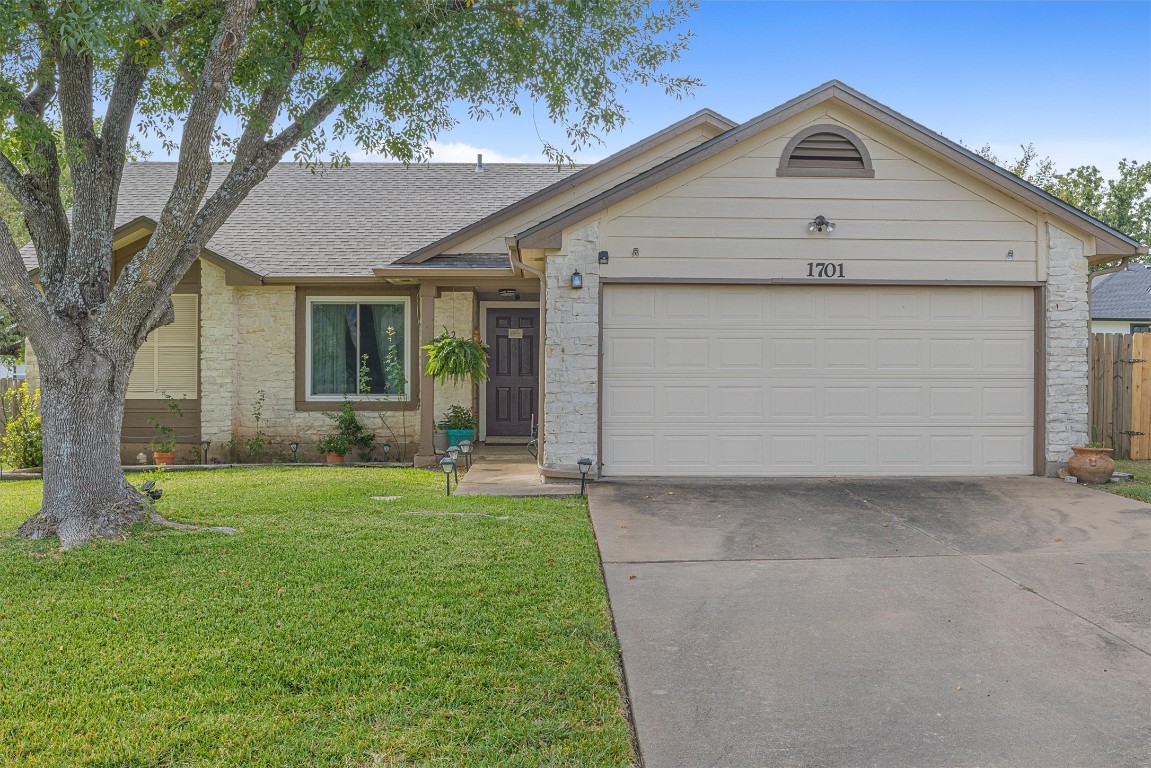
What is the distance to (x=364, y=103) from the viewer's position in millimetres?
7203

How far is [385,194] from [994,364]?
9.84m

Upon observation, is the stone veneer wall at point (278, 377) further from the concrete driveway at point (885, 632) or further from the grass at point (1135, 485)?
the grass at point (1135, 485)

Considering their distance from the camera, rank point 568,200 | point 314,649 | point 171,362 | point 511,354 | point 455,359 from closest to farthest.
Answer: point 314,649
point 455,359
point 568,200
point 171,362
point 511,354

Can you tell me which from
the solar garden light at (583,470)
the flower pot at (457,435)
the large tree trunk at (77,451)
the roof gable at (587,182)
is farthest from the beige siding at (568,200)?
the large tree trunk at (77,451)

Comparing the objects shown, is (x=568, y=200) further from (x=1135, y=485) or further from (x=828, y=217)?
(x=1135, y=485)

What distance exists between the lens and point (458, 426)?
10.4 metres

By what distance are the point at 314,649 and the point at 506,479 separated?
15.8 feet

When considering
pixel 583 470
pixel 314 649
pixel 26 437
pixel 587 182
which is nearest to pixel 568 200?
pixel 587 182

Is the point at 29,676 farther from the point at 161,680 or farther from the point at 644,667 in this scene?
the point at 644,667

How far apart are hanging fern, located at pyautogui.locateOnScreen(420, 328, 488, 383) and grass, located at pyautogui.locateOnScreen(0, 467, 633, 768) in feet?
11.8

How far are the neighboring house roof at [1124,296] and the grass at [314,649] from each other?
811 inches

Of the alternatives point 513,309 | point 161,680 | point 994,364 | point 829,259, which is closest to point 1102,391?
point 994,364

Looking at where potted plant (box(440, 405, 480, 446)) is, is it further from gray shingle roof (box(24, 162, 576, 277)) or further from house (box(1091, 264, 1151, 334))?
house (box(1091, 264, 1151, 334))

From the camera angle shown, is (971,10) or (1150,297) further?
(1150,297)
